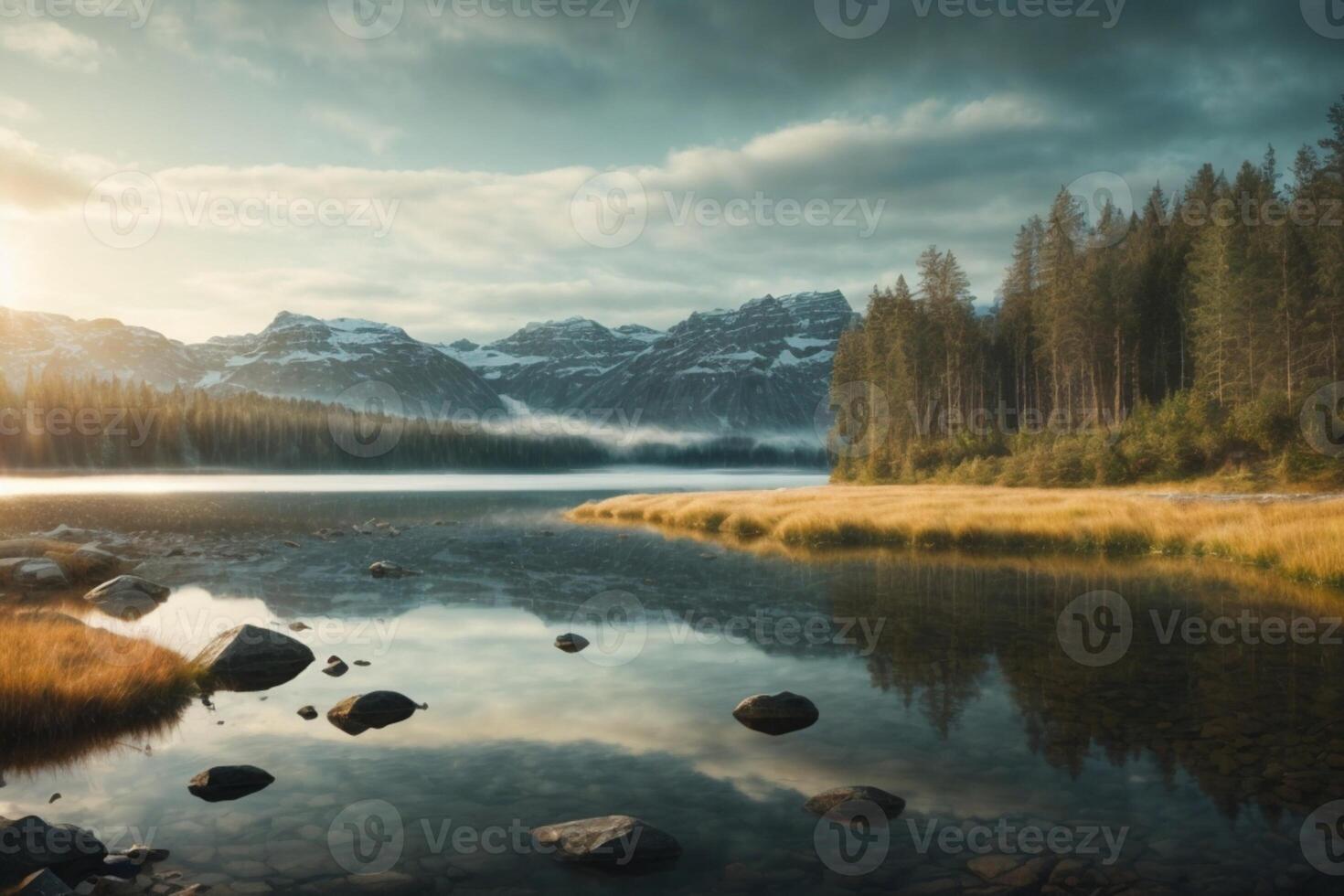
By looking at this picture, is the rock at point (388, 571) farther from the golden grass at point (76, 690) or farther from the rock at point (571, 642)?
the golden grass at point (76, 690)

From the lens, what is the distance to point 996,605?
23.0 m

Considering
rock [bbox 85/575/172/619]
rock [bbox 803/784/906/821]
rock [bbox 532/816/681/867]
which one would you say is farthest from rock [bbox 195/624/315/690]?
rock [bbox 803/784/906/821]

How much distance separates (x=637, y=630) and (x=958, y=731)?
10.4 m

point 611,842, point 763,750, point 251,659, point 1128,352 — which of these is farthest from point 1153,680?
point 1128,352

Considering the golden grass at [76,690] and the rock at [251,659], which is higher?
the golden grass at [76,690]

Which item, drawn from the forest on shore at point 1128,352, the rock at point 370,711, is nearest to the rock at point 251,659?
the rock at point 370,711

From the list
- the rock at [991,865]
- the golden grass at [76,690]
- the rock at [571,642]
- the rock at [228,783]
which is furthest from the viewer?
the rock at [571,642]

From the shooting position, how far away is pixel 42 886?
7.08 metres

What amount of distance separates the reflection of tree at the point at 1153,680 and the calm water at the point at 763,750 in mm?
79

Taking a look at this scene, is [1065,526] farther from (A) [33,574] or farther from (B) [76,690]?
(A) [33,574]

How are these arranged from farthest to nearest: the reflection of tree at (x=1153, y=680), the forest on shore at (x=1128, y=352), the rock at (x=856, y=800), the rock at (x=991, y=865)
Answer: the forest on shore at (x=1128, y=352) → the reflection of tree at (x=1153, y=680) → the rock at (x=856, y=800) → the rock at (x=991, y=865)

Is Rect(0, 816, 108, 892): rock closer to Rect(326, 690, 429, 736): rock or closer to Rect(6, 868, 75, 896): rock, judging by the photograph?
Rect(6, 868, 75, 896): rock

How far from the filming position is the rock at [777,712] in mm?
13125

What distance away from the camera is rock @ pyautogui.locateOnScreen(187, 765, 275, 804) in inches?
398
